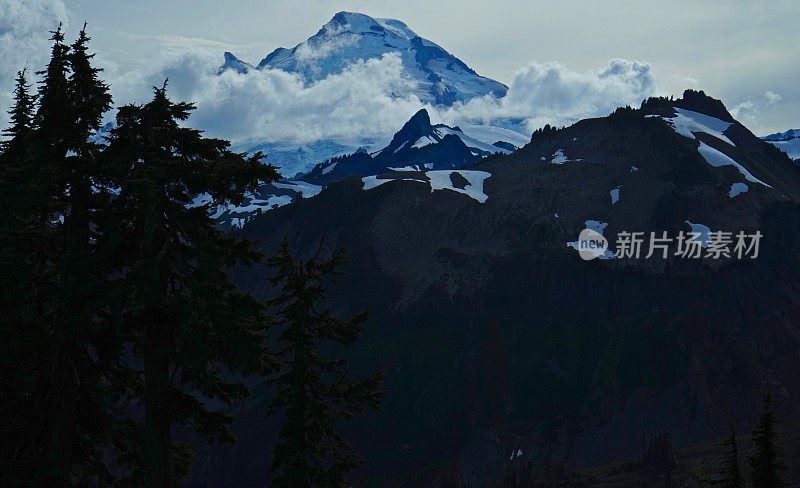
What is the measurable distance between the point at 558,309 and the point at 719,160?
5468 cm

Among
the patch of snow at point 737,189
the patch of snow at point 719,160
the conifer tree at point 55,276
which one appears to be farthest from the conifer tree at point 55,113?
the patch of snow at point 719,160

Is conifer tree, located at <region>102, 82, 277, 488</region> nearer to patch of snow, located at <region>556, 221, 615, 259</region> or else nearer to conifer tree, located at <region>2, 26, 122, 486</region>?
conifer tree, located at <region>2, 26, 122, 486</region>

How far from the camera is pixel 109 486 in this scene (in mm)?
20875

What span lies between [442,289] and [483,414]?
29344 millimetres

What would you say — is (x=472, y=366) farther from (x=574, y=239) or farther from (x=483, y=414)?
(x=574, y=239)

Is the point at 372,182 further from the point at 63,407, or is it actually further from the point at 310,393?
the point at 63,407

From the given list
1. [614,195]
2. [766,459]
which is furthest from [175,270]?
[614,195]

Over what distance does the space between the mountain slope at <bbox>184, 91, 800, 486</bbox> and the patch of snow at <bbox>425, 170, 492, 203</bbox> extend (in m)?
0.72

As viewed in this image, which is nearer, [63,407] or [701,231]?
[63,407]

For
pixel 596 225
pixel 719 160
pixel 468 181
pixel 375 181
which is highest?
pixel 719 160

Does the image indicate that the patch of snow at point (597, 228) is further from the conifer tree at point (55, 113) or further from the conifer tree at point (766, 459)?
the conifer tree at point (55, 113)

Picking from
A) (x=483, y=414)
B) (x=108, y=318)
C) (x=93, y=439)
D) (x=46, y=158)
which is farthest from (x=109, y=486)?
(x=483, y=414)

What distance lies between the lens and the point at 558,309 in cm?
15662

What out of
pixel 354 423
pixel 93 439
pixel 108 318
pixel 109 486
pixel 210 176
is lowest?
pixel 354 423
